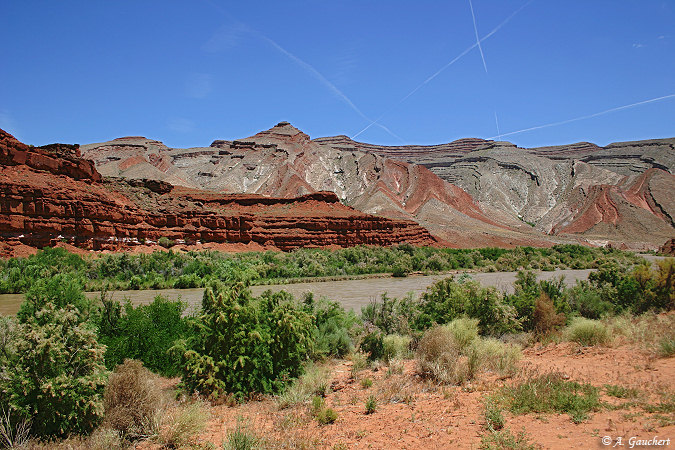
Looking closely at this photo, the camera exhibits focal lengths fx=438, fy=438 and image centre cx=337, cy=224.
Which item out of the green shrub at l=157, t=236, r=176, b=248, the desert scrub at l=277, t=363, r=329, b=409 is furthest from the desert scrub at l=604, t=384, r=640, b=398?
the green shrub at l=157, t=236, r=176, b=248

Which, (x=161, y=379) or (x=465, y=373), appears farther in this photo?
(x=161, y=379)

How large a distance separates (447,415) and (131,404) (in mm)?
3991

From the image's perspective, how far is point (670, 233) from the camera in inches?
2950

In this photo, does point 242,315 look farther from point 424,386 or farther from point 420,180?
point 420,180

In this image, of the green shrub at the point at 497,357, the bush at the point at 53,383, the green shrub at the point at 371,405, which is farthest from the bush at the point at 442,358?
the bush at the point at 53,383

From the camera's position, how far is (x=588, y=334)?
342 inches

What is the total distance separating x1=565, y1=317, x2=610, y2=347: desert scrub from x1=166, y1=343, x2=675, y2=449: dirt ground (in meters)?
0.63

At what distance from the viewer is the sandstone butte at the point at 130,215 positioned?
27906 mm

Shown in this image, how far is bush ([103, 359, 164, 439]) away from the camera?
531cm

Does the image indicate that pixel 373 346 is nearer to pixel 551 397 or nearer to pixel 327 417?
pixel 327 417

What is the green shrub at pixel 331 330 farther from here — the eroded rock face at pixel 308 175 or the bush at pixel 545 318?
the eroded rock face at pixel 308 175

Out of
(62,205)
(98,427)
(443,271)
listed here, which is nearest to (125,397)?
(98,427)

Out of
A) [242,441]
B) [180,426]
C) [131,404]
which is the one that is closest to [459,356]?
[242,441]

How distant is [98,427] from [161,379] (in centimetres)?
243
